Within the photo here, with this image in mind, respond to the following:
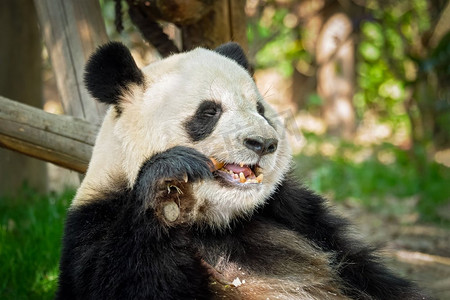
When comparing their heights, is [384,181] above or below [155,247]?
below

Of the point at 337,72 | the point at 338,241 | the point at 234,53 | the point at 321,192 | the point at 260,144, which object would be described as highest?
the point at 260,144

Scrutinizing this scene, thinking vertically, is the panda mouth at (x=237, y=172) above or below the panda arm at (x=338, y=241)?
above

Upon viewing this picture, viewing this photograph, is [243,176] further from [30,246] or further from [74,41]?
[30,246]

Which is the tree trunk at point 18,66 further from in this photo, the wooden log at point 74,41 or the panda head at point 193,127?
the panda head at point 193,127

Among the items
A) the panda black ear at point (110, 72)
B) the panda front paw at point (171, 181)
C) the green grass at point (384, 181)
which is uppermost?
the panda black ear at point (110, 72)

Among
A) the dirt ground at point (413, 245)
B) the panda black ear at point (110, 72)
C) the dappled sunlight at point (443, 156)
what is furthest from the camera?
the dappled sunlight at point (443, 156)

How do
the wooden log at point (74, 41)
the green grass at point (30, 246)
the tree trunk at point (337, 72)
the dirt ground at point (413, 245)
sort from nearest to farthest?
the green grass at point (30, 246)
the wooden log at point (74, 41)
the dirt ground at point (413, 245)
the tree trunk at point (337, 72)

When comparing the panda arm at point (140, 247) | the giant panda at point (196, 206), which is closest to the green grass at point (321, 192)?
the giant panda at point (196, 206)

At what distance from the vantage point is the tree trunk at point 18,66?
629cm

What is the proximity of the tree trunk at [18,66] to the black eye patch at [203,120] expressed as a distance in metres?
3.55

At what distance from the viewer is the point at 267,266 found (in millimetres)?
3410

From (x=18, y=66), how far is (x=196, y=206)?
392 centimetres

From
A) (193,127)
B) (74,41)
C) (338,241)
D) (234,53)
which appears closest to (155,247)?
(193,127)

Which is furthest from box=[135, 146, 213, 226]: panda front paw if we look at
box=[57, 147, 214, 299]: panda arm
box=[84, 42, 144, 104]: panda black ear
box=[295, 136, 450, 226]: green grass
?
box=[295, 136, 450, 226]: green grass
